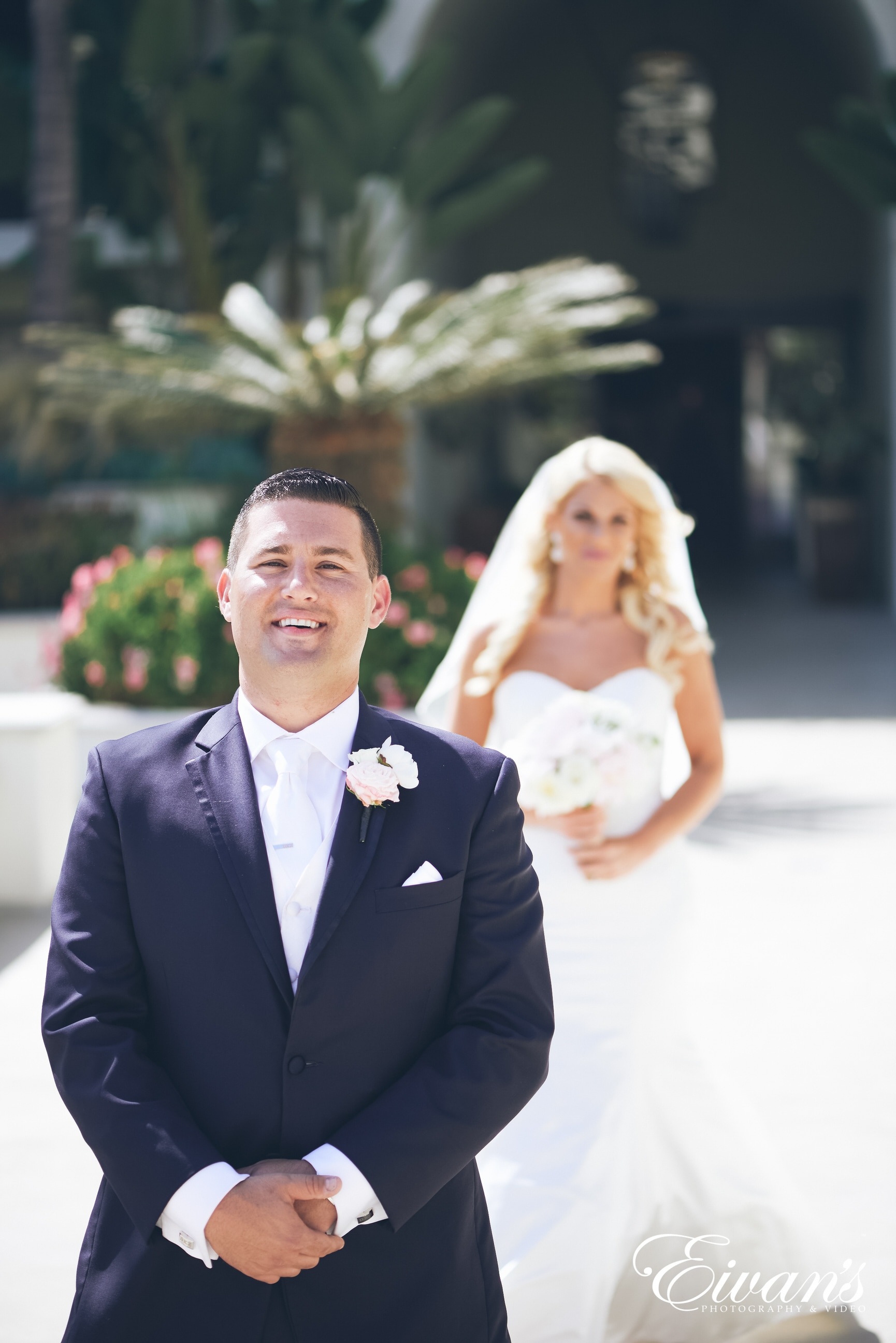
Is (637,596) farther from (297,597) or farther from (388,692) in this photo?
(388,692)

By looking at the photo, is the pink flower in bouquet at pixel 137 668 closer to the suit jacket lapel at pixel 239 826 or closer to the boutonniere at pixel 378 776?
the suit jacket lapel at pixel 239 826

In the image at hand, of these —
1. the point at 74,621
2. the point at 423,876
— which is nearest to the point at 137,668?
the point at 74,621

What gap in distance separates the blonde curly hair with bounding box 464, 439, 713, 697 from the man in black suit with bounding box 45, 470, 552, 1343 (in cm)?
155

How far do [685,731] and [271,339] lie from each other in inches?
236

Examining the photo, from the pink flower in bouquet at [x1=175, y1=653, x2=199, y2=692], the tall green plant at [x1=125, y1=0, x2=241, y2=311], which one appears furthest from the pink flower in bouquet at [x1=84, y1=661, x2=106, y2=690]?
the tall green plant at [x1=125, y1=0, x2=241, y2=311]

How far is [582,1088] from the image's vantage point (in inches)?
126

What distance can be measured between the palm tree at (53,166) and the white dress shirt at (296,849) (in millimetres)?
11030

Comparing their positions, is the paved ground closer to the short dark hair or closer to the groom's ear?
the groom's ear

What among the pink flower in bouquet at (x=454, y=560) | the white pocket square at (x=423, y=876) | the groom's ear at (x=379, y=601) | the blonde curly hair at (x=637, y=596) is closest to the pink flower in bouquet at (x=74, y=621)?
the pink flower in bouquet at (x=454, y=560)

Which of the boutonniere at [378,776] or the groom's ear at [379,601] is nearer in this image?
the boutonniere at [378,776]

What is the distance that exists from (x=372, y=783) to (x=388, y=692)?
5.45 meters

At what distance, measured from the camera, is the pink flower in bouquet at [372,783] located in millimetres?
1922

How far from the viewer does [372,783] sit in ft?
6.31

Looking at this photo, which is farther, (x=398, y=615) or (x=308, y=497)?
(x=398, y=615)
